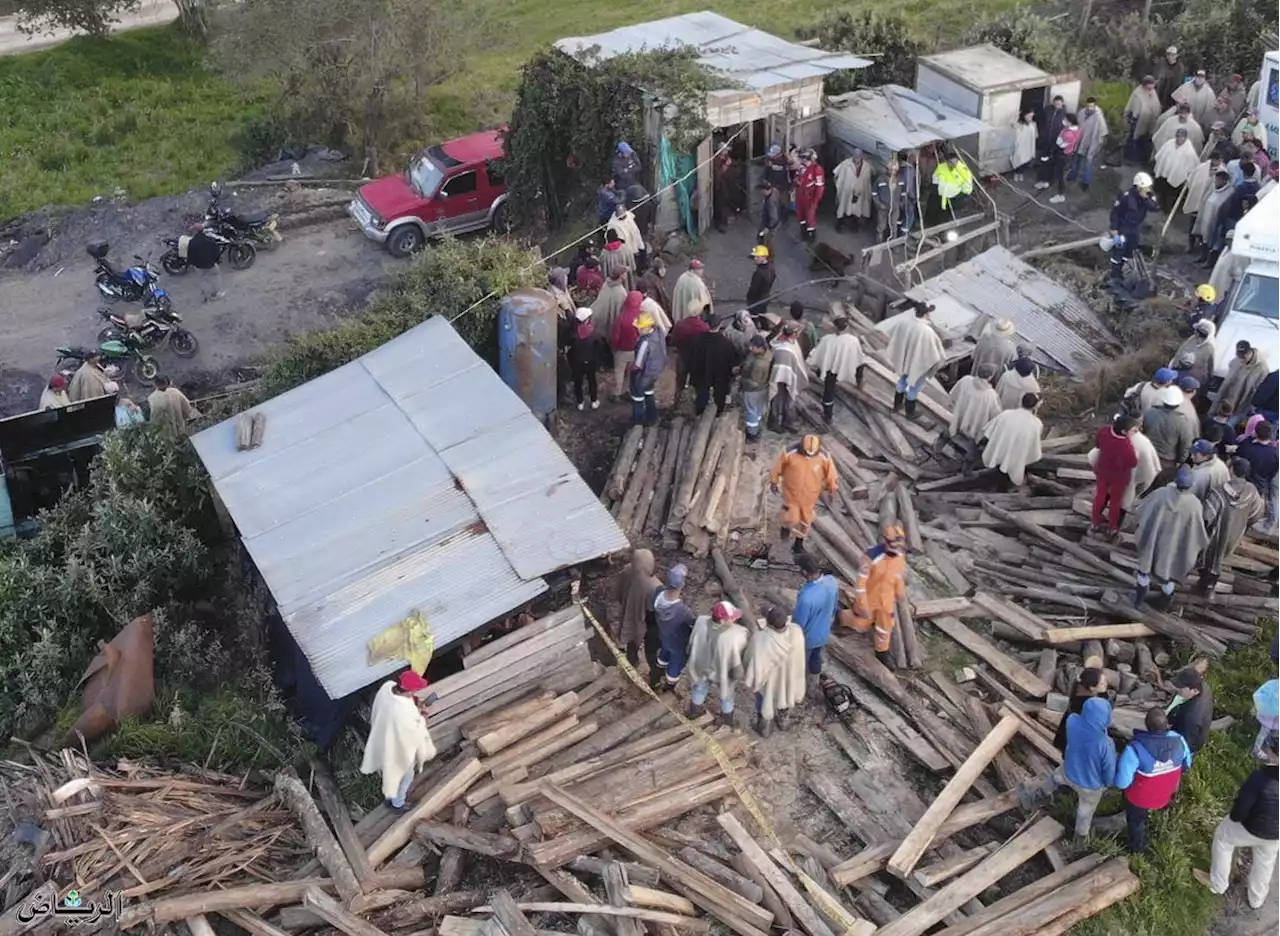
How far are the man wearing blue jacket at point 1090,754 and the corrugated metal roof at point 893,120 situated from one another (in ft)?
41.6

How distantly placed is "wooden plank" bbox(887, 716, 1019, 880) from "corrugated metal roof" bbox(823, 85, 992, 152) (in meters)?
11.9

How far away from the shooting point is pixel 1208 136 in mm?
20969

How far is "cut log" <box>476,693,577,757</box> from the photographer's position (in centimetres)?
1052

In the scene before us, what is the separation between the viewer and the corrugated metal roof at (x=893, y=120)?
20.4 meters

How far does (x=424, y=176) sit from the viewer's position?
939 inches

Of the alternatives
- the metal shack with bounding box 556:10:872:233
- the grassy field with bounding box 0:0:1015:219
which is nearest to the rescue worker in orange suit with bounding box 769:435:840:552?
the metal shack with bounding box 556:10:872:233


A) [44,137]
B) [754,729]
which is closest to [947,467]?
[754,729]

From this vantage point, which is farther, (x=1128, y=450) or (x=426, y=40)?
(x=426, y=40)

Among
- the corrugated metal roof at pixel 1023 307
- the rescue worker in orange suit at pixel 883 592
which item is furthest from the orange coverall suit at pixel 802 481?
the corrugated metal roof at pixel 1023 307

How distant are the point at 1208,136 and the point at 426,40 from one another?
16.7 meters

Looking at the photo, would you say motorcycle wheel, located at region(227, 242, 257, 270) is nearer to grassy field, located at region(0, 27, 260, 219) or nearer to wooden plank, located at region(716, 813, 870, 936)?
grassy field, located at region(0, 27, 260, 219)

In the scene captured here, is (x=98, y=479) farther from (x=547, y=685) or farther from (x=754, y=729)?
(x=754, y=729)

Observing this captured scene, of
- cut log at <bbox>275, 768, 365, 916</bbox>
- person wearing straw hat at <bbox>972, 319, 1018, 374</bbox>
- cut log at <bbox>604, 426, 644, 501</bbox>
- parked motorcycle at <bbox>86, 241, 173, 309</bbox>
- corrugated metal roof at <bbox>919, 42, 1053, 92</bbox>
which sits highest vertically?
corrugated metal roof at <bbox>919, 42, 1053, 92</bbox>

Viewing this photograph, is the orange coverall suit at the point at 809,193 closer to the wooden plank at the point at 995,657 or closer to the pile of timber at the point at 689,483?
the pile of timber at the point at 689,483
